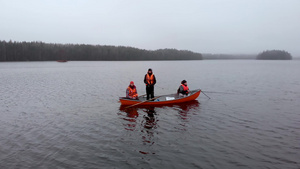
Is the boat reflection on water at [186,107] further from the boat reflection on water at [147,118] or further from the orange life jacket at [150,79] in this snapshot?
the orange life jacket at [150,79]

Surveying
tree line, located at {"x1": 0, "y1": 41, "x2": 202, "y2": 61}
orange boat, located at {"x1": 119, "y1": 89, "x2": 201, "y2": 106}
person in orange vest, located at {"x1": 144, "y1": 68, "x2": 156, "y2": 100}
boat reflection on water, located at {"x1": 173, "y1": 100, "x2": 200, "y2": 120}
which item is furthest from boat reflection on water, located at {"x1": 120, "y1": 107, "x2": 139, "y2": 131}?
tree line, located at {"x1": 0, "y1": 41, "x2": 202, "y2": 61}

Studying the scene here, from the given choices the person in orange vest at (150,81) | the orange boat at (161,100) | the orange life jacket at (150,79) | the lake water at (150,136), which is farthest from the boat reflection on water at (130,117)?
the orange life jacket at (150,79)

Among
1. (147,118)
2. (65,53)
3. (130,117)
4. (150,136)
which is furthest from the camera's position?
(65,53)

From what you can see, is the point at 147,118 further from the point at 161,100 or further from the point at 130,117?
the point at 161,100

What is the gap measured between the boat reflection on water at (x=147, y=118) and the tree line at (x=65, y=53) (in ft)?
405

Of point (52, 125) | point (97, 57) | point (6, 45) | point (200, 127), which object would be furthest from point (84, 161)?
point (97, 57)

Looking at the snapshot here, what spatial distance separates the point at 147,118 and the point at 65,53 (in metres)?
138

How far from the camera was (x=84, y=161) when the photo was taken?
8.07 meters

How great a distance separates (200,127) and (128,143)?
14.2 ft

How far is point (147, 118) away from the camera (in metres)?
14.0

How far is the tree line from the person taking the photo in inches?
4673

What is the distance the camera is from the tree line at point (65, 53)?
119m

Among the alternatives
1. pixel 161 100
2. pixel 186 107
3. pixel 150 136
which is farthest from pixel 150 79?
pixel 150 136

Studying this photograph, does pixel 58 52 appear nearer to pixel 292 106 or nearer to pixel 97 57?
pixel 97 57
